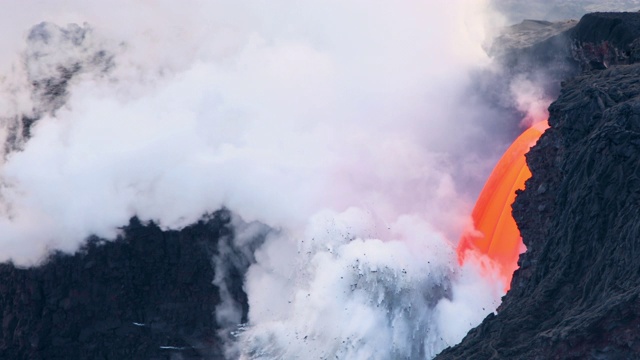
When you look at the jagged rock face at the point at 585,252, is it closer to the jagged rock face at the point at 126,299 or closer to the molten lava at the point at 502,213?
the molten lava at the point at 502,213

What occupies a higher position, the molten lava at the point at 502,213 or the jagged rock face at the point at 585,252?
the molten lava at the point at 502,213

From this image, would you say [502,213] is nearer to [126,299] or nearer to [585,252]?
[126,299]

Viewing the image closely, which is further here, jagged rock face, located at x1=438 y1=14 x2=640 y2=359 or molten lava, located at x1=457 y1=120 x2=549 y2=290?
molten lava, located at x1=457 y1=120 x2=549 y2=290

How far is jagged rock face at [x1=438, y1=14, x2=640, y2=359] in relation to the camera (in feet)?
94.8

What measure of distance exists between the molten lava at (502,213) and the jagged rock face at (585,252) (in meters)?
9.12

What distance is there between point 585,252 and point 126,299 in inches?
946

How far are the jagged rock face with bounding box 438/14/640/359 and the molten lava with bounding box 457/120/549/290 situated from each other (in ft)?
29.9

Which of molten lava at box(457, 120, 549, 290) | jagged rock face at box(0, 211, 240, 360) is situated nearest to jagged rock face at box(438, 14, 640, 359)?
molten lava at box(457, 120, 549, 290)

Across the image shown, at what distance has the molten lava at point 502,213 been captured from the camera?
4659 cm

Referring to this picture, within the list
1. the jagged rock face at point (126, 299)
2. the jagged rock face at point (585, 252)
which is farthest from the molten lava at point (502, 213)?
the jagged rock face at point (126, 299)

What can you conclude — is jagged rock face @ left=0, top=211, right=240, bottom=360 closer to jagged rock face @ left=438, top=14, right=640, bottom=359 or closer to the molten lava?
the molten lava

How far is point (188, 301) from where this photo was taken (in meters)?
51.2

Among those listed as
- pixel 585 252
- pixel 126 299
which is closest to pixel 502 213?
pixel 126 299

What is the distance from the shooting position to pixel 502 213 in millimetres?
48312
